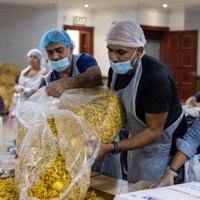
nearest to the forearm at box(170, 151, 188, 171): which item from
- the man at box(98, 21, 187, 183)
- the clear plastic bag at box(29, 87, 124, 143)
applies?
the man at box(98, 21, 187, 183)

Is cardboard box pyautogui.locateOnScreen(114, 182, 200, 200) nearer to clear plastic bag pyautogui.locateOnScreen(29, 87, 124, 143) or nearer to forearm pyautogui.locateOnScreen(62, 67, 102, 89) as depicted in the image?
clear plastic bag pyautogui.locateOnScreen(29, 87, 124, 143)

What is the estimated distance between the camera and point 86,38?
A: 9.35 meters

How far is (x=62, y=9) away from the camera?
854 centimetres

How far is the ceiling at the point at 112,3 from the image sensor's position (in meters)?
7.73

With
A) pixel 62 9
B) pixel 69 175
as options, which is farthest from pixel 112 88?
pixel 62 9

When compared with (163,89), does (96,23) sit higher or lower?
higher

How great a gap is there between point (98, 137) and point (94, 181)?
1.12ft

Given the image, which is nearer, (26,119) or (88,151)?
(88,151)

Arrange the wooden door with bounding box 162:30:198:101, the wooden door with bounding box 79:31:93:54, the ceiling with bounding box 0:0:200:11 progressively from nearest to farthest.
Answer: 1. the ceiling with bounding box 0:0:200:11
2. the wooden door with bounding box 162:30:198:101
3. the wooden door with bounding box 79:31:93:54

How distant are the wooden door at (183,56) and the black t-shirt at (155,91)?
24.2 feet

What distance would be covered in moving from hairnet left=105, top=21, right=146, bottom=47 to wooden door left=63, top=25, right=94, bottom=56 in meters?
7.27

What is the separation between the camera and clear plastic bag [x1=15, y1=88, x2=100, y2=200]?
1.24m

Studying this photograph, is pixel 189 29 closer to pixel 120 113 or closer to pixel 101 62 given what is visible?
pixel 101 62

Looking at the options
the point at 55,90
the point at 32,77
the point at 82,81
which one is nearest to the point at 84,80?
the point at 82,81
